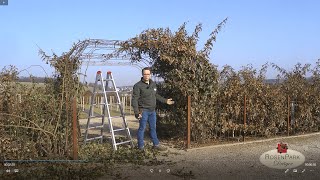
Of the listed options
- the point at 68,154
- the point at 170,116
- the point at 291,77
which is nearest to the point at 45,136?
the point at 68,154

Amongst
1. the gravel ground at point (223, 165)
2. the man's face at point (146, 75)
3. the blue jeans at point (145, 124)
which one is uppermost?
the man's face at point (146, 75)

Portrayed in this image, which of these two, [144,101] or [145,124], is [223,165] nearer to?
[145,124]

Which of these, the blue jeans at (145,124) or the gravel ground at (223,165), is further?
the blue jeans at (145,124)

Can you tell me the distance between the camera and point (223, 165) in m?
7.07

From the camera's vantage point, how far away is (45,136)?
277 inches

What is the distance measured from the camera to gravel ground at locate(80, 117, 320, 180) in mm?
6309

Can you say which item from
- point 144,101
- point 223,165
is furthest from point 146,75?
point 223,165

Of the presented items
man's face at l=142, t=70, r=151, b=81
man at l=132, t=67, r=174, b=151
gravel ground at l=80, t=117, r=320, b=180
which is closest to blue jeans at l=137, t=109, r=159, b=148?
man at l=132, t=67, r=174, b=151

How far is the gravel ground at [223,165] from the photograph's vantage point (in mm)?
6309

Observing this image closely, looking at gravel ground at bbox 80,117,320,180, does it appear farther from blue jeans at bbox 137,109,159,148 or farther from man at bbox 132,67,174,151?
man at bbox 132,67,174,151

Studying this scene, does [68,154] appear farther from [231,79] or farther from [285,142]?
[285,142]

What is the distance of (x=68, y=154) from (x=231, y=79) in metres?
4.70

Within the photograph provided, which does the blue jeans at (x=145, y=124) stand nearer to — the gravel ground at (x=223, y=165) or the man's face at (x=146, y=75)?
the gravel ground at (x=223, y=165)

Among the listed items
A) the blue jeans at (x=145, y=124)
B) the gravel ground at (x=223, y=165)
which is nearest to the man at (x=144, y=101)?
the blue jeans at (x=145, y=124)
